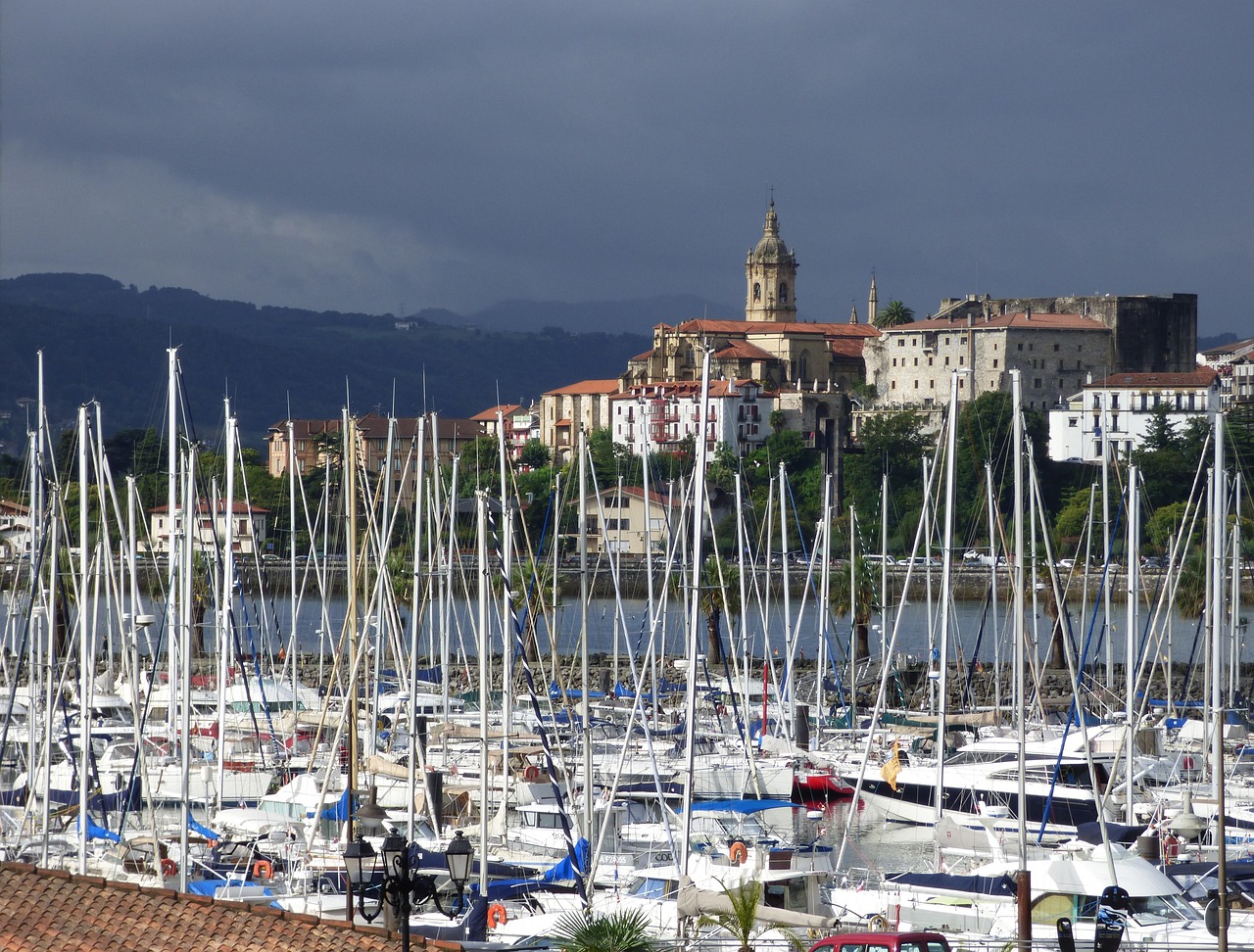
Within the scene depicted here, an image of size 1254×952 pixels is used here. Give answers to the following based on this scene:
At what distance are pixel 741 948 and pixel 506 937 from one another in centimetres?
446

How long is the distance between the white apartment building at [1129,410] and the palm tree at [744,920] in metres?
96.1

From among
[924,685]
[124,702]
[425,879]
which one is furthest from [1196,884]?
[924,685]

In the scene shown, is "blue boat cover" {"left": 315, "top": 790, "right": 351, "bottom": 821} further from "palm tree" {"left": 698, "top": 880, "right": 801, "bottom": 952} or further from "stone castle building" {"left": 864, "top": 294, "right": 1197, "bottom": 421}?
"stone castle building" {"left": 864, "top": 294, "right": 1197, "bottom": 421}

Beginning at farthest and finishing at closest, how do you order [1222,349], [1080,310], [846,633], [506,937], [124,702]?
[1222,349] < [1080,310] < [846,633] < [124,702] < [506,937]

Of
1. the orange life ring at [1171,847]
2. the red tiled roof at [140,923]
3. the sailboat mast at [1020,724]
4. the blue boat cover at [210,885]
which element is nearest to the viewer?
the red tiled roof at [140,923]

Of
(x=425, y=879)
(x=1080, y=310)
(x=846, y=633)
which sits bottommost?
(x=846, y=633)

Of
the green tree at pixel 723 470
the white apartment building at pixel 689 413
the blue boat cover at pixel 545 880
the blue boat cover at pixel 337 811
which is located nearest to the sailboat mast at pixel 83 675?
the blue boat cover at pixel 337 811

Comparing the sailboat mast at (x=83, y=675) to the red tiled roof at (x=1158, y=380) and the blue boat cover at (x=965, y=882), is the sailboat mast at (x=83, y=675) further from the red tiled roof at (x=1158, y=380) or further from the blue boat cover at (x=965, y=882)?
the red tiled roof at (x=1158, y=380)

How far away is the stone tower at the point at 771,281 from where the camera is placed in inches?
6919

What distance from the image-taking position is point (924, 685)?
48.4 m

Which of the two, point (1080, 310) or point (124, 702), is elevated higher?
point (1080, 310)

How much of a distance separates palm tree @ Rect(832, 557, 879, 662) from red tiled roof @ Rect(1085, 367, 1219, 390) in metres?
67.4

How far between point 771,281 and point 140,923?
16279 cm

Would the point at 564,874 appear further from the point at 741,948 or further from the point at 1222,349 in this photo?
the point at 1222,349
